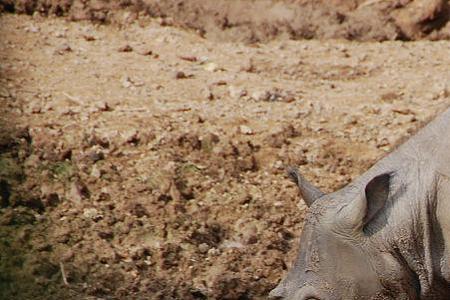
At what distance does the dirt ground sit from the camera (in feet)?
22.2

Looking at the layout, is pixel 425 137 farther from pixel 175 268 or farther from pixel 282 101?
pixel 282 101

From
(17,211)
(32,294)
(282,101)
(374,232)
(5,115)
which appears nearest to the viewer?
(374,232)

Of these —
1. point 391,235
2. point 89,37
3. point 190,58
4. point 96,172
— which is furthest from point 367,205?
point 89,37

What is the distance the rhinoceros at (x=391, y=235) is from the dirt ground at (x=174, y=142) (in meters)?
1.00

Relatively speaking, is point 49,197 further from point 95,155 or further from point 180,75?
point 180,75

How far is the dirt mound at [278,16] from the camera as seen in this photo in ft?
30.6

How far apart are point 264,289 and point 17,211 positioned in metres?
1.35

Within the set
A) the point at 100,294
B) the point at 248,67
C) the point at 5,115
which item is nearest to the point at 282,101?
the point at 248,67

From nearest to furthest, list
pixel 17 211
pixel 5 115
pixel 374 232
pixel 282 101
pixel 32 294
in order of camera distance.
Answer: pixel 374 232 < pixel 32 294 < pixel 17 211 < pixel 5 115 < pixel 282 101

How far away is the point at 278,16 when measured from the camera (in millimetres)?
9477

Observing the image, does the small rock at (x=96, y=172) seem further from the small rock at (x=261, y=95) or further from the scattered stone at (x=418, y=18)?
the scattered stone at (x=418, y=18)

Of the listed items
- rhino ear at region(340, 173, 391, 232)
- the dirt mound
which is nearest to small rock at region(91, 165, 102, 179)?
the dirt mound

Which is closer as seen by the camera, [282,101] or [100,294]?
[100,294]

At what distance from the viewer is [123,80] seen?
8.45m
